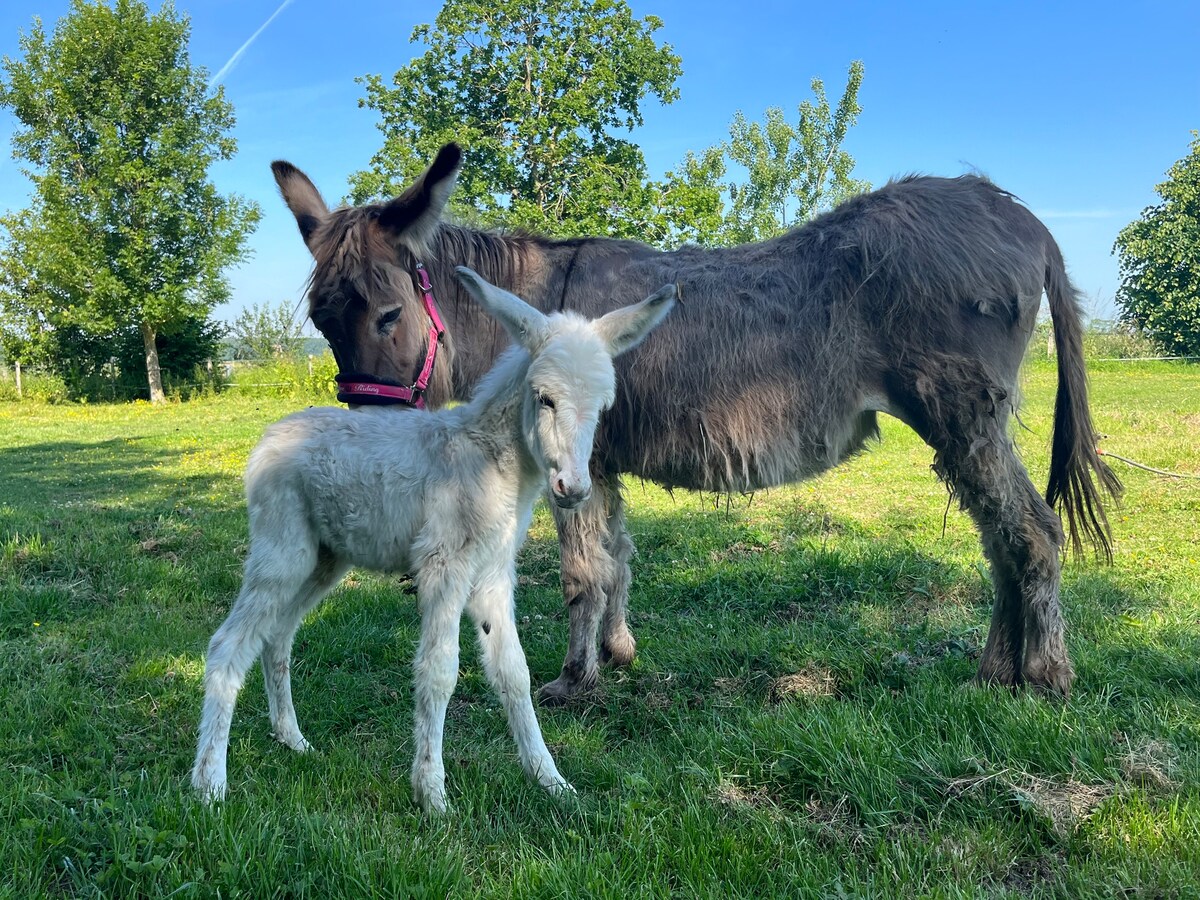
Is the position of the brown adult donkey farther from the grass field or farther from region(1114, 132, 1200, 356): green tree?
region(1114, 132, 1200, 356): green tree

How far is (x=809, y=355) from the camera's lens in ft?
12.3

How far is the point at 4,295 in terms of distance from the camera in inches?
1061

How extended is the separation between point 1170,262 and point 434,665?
3790 cm

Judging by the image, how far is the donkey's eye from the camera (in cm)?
376

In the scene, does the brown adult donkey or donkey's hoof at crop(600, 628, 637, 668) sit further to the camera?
donkey's hoof at crop(600, 628, 637, 668)

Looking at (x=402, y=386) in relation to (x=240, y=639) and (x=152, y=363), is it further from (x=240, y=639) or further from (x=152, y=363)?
(x=152, y=363)

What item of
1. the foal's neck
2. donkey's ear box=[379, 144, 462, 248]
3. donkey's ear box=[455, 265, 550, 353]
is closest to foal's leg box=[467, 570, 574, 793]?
the foal's neck

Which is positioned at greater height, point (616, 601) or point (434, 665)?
point (434, 665)

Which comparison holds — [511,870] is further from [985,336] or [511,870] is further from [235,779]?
[985,336]

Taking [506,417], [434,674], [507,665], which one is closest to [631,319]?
[506,417]

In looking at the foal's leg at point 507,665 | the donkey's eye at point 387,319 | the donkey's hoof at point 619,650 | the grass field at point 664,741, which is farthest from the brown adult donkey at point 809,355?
the foal's leg at point 507,665

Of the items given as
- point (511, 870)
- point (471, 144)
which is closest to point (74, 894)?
point (511, 870)

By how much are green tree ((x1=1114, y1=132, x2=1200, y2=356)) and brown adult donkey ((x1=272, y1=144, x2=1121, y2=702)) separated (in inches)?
1340

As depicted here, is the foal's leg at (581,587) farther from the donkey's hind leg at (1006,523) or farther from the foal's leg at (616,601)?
the donkey's hind leg at (1006,523)
